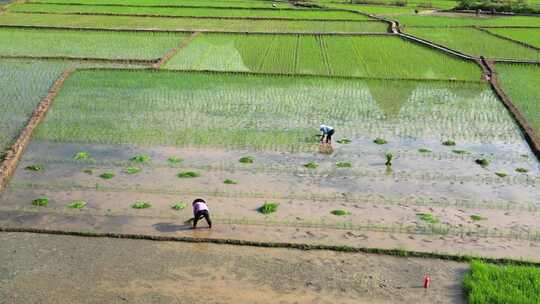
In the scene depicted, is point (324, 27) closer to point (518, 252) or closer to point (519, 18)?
point (519, 18)

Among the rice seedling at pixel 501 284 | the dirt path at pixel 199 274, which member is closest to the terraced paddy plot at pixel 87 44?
the dirt path at pixel 199 274

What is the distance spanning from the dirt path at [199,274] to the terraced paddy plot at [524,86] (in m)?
7.84

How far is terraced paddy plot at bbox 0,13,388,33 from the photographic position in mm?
25875

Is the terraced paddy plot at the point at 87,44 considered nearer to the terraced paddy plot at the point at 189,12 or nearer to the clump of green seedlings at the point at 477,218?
the terraced paddy plot at the point at 189,12

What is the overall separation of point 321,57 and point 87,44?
28.3 feet

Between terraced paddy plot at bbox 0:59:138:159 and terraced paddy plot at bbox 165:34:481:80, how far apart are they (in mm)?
3636

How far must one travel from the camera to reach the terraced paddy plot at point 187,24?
84.9 feet

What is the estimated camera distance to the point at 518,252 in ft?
29.6

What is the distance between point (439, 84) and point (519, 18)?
1753 centimetres

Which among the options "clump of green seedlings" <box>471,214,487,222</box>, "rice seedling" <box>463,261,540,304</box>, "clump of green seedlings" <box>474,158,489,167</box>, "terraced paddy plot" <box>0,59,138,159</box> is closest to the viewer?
"rice seedling" <box>463,261,540,304</box>

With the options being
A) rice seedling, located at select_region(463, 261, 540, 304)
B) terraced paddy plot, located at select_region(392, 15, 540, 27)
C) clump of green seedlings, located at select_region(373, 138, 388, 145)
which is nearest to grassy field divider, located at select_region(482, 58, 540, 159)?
clump of green seedlings, located at select_region(373, 138, 388, 145)

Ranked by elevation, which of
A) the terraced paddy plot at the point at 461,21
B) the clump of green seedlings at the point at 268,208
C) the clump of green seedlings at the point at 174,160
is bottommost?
the clump of green seedlings at the point at 268,208

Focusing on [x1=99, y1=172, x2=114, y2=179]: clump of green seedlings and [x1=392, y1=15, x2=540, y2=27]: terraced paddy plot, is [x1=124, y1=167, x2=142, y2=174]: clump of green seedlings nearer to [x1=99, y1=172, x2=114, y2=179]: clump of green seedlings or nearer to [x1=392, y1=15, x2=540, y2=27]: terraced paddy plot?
[x1=99, y1=172, x2=114, y2=179]: clump of green seedlings

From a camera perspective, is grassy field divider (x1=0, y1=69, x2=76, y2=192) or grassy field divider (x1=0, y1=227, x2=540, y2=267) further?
grassy field divider (x1=0, y1=69, x2=76, y2=192)
